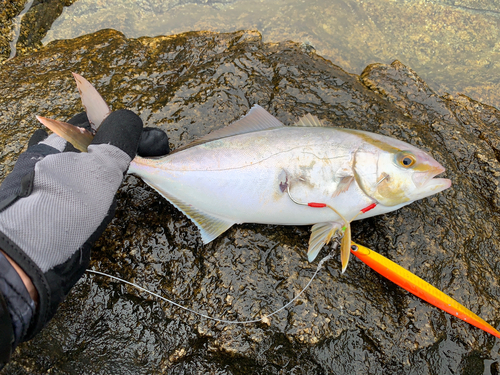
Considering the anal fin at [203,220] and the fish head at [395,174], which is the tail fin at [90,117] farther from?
the fish head at [395,174]

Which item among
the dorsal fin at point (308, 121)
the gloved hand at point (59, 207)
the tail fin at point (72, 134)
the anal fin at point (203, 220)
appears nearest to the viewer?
the gloved hand at point (59, 207)

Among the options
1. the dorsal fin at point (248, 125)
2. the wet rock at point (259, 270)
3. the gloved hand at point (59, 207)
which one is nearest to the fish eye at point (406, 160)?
the wet rock at point (259, 270)

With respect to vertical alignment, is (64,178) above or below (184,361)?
above

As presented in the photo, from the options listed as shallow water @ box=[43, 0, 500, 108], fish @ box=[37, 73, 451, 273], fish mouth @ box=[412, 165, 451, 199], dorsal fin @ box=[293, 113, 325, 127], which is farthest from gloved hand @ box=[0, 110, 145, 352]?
shallow water @ box=[43, 0, 500, 108]

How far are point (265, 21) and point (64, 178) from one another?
4496mm

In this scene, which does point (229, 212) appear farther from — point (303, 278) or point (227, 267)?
point (303, 278)

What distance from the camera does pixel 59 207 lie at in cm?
180

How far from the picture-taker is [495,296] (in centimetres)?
252

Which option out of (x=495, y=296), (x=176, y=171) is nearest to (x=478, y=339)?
(x=495, y=296)

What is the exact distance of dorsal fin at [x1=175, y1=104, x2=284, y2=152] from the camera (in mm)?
2492

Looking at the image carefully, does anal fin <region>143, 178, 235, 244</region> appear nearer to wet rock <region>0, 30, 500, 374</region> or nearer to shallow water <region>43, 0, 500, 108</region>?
wet rock <region>0, 30, 500, 374</region>

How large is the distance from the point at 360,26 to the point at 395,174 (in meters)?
4.00

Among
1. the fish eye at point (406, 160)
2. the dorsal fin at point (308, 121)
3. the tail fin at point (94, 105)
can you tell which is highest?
the tail fin at point (94, 105)

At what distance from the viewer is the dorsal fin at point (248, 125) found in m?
2.49
